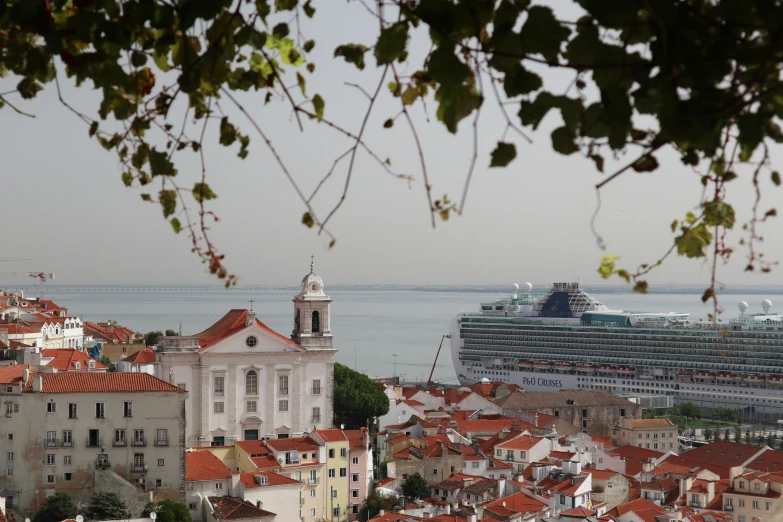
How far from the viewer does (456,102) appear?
1.32 m

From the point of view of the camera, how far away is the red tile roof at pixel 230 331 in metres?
22.9

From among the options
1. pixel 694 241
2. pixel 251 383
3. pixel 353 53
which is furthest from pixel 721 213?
pixel 251 383

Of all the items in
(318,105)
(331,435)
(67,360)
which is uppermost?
(318,105)

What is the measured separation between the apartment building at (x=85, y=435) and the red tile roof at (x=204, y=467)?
23.0 inches

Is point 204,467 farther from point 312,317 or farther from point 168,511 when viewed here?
point 312,317

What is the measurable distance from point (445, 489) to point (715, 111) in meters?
19.4

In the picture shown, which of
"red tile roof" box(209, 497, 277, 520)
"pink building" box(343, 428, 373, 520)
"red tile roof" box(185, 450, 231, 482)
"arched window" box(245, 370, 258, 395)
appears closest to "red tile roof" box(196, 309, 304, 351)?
"arched window" box(245, 370, 258, 395)

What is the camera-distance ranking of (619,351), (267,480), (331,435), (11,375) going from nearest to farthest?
(11,375), (267,480), (331,435), (619,351)

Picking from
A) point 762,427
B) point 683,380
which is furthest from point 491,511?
point 683,380

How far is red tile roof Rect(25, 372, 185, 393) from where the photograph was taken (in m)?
16.2

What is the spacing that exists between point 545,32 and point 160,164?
793 mm

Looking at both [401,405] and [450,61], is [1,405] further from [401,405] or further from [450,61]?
[450,61]

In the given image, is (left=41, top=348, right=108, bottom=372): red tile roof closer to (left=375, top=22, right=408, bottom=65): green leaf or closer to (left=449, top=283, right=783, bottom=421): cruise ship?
(left=449, top=283, right=783, bottom=421): cruise ship

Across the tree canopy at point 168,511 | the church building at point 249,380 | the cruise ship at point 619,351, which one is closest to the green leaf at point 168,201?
the tree canopy at point 168,511
